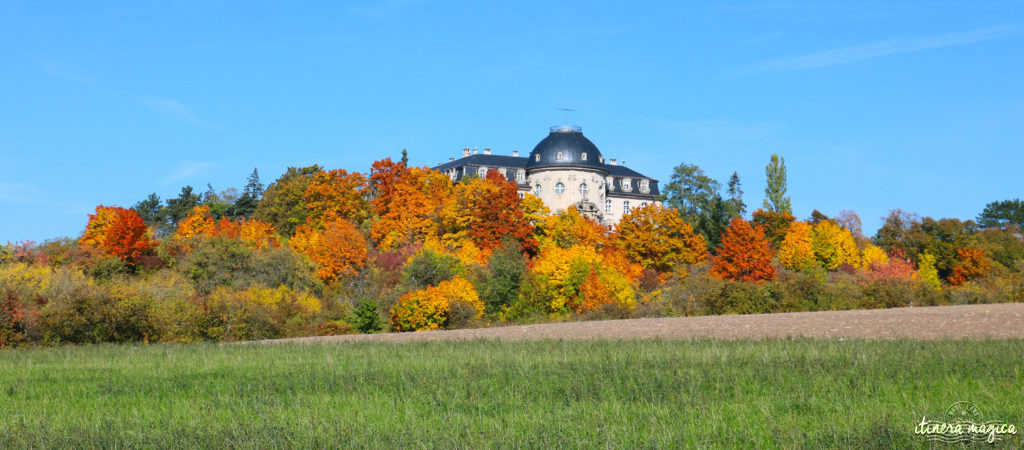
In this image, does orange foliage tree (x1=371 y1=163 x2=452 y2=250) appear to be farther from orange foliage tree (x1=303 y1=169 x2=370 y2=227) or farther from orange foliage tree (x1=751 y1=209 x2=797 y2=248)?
orange foliage tree (x1=751 y1=209 x2=797 y2=248)

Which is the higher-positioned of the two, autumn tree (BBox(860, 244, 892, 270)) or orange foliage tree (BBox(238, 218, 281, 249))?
orange foliage tree (BBox(238, 218, 281, 249))

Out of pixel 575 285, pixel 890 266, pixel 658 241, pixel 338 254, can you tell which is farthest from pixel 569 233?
pixel 890 266

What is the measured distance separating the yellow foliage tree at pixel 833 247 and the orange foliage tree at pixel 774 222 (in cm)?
353

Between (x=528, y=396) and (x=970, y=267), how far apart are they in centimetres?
7133

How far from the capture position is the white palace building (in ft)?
327

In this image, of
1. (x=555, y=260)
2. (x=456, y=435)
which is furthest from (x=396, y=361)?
(x=555, y=260)

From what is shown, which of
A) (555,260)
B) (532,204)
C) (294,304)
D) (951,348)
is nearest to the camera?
(951,348)

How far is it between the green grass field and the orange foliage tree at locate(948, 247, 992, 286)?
5816 cm

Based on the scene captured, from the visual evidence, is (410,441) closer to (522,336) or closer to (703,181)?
(522,336)

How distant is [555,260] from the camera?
53500 millimetres

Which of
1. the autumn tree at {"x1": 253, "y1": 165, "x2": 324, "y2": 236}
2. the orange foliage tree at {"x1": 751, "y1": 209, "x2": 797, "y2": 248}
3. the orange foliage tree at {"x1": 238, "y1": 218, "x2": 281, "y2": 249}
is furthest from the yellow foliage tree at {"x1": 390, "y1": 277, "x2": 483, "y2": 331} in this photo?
the orange foliage tree at {"x1": 751, "y1": 209, "x2": 797, "y2": 248}

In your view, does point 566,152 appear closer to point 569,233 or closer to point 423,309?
point 569,233

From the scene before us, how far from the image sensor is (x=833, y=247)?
265ft

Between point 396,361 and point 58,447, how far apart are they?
11.1 metres
